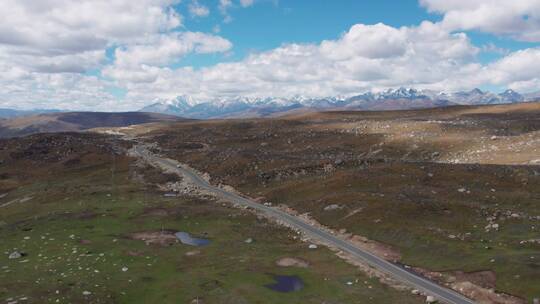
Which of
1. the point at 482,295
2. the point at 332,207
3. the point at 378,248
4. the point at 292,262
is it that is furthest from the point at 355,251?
the point at 332,207

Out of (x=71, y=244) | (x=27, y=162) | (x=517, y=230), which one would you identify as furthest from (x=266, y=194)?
(x=27, y=162)

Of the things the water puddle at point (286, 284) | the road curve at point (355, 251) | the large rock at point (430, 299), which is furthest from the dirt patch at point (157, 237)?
the large rock at point (430, 299)

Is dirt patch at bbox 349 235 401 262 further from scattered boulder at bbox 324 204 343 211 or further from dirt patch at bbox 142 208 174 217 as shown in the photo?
dirt patch at bbox 142 208 174 217

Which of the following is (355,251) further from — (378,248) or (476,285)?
(476,285)

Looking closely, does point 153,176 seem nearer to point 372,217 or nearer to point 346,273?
point 372,217

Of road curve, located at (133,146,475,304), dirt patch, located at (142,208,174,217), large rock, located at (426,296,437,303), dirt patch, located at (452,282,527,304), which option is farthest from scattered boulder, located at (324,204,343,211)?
large rock, located at (426,296,437,303)
